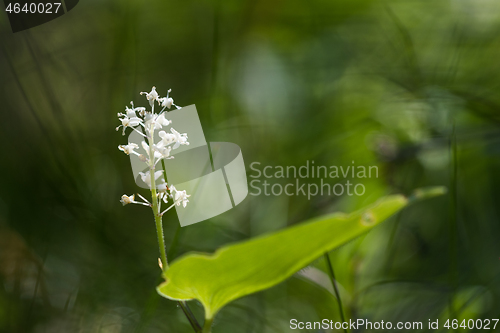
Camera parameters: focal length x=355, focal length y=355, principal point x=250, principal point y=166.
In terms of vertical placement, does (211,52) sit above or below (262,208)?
above

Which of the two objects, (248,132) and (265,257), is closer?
(265,257)

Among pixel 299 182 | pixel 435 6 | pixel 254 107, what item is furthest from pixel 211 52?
pixel 435 6

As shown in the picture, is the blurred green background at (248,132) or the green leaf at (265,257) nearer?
the green leaf at (265,257)

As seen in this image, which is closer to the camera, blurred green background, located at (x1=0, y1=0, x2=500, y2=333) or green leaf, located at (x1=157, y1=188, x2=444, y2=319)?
green leaf, located at (x1=157, y1=188, x2=444, y2=319)

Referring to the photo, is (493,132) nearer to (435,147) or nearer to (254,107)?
(435,147)
